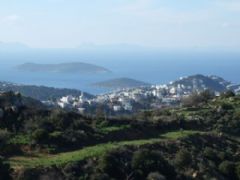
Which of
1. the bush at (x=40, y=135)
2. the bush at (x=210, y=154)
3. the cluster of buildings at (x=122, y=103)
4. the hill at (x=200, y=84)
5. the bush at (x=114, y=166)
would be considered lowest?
the cluster of buildings at (x=122, y=103)

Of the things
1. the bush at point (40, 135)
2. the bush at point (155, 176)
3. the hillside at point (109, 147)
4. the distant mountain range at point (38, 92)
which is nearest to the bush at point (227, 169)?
the hillside at point (109, 147)

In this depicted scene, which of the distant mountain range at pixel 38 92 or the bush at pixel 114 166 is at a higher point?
the bush at pixel 114 166

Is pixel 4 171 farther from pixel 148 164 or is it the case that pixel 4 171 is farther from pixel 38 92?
pixel 38 92

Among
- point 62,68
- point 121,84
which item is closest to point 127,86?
point 121,84

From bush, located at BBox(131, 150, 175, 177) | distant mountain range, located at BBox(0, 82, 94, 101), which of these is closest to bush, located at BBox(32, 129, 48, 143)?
bush, located at BBox(131, 150, 175, 177)

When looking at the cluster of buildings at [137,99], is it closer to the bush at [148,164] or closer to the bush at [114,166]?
the bush at [148,164]

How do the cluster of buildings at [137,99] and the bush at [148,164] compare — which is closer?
the bush at [148,164]

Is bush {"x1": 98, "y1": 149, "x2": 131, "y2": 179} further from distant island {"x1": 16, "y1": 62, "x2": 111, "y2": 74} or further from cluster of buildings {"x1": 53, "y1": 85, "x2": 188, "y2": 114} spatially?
distant island {"x1": 16, "y1": 62, "x2": 111, "y2": 74}

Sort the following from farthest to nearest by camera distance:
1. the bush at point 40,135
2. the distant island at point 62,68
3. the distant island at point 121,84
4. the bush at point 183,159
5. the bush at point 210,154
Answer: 1. the distant island at point 62,68
2. the distant island at point 121,84
3. the bush at point 210,154
4. the bush at point 40,135
5. the bush at point 183,159

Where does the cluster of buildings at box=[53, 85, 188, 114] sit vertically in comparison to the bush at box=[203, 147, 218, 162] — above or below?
below

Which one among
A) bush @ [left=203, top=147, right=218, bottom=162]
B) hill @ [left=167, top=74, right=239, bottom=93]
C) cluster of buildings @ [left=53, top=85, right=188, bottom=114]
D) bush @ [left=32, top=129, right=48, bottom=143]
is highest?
bush @ [left=32, top=129, right=48, bottom=143]

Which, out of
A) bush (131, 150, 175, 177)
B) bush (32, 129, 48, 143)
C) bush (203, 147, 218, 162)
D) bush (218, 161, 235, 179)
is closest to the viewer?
bush (131, 150, 175, 177)

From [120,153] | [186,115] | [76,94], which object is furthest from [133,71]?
[120,153]
